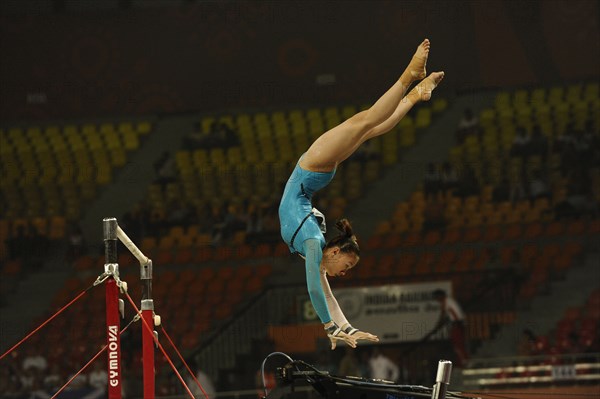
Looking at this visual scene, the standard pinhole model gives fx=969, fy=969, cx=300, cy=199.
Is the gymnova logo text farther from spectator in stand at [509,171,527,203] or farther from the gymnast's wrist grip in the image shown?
spectator in stand at [509,171,527,203]

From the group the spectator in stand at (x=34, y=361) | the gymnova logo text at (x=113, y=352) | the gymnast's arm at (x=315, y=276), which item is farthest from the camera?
the spectator in stand at (x=34, y=361)

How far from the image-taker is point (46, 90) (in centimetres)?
1580

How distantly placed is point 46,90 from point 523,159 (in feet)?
25.2

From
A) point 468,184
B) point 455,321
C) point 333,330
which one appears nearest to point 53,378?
point 455,321

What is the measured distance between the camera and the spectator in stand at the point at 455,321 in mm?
11828

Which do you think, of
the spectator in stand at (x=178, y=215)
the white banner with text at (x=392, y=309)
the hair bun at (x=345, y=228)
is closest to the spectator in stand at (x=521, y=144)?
the white banner with text at (x=392, y=309)

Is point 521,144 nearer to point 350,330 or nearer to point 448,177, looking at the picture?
point 448,177

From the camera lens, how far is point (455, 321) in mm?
12023

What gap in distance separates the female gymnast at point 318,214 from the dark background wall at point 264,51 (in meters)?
9.32

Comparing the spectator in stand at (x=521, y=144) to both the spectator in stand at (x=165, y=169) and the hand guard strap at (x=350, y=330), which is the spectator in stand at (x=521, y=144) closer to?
the spectator in stand at (x=165, y=169)

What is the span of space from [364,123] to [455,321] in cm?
706

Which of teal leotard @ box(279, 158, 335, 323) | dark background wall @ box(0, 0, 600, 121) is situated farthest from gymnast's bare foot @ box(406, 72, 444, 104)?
dark background wall @ box(0, 0, 600, 121)

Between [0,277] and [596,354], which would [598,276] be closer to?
[596,354]

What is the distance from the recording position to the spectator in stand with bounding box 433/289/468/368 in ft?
38.8
